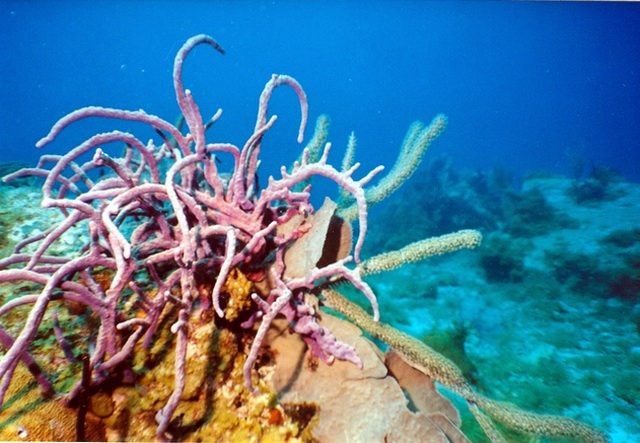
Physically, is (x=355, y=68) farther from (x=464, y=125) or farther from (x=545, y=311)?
(x=545, y=311)

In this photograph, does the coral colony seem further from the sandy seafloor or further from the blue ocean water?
the blue ocean water

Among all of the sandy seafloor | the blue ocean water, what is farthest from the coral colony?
the blue ocean water

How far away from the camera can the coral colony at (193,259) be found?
136 centimetres

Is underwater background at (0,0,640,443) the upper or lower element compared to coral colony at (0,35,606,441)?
upper

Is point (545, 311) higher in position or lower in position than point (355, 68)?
lower

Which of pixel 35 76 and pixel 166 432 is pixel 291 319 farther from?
pixel 35 76

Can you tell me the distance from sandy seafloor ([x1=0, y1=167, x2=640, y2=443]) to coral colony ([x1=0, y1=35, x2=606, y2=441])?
107 cm

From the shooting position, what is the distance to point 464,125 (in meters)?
89.1

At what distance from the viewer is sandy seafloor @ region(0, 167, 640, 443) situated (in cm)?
481

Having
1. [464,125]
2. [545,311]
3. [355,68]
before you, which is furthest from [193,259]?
[355,68]

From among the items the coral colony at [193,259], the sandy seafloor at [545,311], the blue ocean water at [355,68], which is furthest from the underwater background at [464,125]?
the coral colony at [193,259]

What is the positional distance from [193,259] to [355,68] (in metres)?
137

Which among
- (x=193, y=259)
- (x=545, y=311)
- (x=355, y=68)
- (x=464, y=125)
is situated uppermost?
(x=355, y=68)

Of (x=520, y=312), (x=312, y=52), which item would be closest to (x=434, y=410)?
(x=520, y=312)
